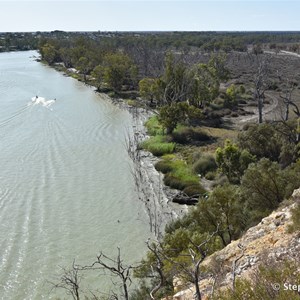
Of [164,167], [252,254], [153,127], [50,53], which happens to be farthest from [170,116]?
[50,53]

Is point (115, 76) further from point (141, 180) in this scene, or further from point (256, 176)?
point (256, 176)

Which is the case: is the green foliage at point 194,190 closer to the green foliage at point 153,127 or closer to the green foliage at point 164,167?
the green foliage at point 164,167

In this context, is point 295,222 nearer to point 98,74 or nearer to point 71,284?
point 71,284

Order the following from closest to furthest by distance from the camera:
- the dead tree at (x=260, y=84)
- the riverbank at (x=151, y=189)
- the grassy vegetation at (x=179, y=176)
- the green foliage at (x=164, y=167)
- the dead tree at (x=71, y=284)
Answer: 1. the dead tree at (x=71, y=284)
2. the riverbank at (x=151, y=189)
3. the grassy vegetation at (x=179, y=176)
4. the green foliage at (x=164, y=167)
5. the dead tree at (x=260, y=84)

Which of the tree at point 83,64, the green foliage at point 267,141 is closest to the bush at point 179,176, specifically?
the green foliage at point 267,141

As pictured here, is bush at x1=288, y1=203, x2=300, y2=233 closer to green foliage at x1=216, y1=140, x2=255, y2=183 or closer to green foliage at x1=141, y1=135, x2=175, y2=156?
green foliage at x1=216, y1=140, x2=255, y2=183

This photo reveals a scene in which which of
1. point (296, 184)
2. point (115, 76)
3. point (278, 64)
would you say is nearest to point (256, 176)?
point (296, 184)
